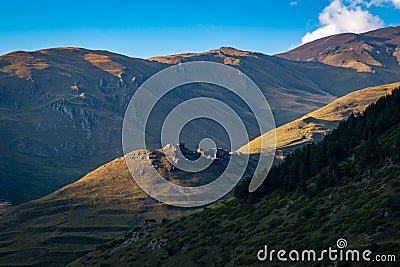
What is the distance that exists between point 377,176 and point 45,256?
475ft

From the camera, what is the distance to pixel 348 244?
1937 inches

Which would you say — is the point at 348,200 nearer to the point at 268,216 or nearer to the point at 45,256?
the point at 268,216

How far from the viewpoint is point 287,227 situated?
2594 inches

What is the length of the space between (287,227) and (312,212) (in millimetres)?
4187

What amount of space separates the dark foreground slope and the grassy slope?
11 cm

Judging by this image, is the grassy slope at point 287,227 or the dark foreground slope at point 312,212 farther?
Result: the dark foreground slope at point 312,212

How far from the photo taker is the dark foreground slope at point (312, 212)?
5403cm

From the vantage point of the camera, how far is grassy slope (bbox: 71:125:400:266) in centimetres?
5203

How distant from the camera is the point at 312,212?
65938 mm

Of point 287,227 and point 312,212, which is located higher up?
point 312,212

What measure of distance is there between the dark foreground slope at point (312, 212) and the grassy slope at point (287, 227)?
11cm

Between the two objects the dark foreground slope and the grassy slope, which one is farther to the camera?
the dark foreground slope

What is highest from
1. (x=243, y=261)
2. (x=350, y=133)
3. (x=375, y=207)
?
(x=350, y=133)

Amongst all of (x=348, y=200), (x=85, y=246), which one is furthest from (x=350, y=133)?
(x=85, y=246)
